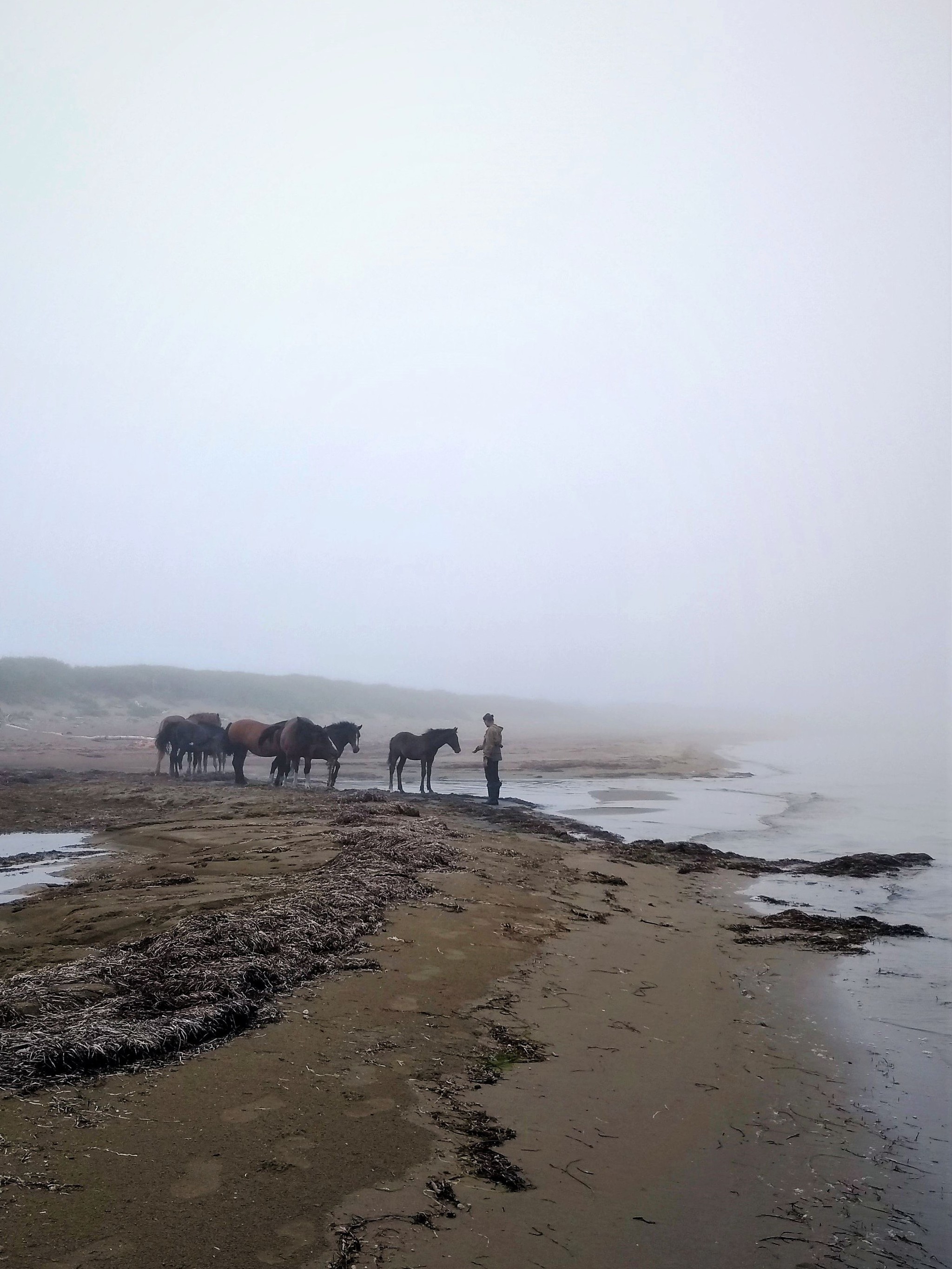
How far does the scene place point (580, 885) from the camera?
9789 mm

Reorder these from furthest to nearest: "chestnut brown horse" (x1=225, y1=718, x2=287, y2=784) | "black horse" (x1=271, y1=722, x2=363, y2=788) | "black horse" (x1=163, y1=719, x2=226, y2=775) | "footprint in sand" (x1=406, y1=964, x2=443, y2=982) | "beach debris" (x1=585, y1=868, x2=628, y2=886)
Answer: "black horse" (x1=163, y1=719, x2=226, y2=775) → "chestnut brown horse" (x1=225, y1=718, x2=287, y2=784) → "black horse" (x1=271, y1=722, x2=363, y2=788) → "beach debris" (x1=585, y1=868, x2=628, y2=886) → "footprint in sand" (x1=406, y1=964, x2=443, y2=982)

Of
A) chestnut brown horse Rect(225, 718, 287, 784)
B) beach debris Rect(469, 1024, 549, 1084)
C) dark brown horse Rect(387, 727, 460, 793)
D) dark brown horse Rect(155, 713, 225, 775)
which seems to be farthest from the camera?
dark brown horse Rect(155, 713, 225, 775)

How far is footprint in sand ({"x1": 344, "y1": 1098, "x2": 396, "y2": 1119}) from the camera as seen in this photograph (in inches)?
144

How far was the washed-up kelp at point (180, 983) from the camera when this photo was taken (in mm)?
3861

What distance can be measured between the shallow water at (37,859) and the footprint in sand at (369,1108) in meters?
5.56

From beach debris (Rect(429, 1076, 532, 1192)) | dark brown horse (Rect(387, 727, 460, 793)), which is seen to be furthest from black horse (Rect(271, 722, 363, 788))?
beach debris (Rect(429, 1076, 532, 1192))

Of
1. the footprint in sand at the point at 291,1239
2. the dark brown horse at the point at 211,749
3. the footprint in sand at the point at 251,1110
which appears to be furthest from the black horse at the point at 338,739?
the footprint in sand at the point at 291,1239

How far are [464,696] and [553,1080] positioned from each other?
310 feet

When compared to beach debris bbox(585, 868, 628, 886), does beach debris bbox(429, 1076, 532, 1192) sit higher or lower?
higher

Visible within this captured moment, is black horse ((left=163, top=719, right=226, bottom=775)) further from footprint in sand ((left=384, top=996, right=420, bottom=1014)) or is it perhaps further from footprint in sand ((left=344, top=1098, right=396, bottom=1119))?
footprint in sand ((left=344, top=1098, right=396, bottom=1119))

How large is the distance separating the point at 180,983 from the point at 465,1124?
81.3 inches

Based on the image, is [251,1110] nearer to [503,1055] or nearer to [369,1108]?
[369,1108]

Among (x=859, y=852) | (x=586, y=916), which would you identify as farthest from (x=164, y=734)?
(x=586, y=916)

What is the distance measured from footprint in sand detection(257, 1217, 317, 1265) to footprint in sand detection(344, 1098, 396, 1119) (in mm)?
802
